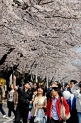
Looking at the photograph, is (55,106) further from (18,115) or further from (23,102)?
(18,115)

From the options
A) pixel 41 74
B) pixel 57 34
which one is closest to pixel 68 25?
pixel 57 34

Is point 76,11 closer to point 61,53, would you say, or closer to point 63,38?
point 63,38

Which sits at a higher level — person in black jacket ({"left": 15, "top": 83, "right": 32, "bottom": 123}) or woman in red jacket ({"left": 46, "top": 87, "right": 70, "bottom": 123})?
woman in red jacket ({"left": 46, "top": 87, "right": 70, "bottom": 123})

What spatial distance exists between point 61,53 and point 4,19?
51.4 feet

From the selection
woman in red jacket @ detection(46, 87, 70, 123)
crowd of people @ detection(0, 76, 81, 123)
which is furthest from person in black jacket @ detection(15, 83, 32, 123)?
woman in red jacket @ detection(46, 87, 70, 123)

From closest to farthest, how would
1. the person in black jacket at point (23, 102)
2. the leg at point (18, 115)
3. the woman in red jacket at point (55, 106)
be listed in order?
1. the woman in red jacket at point (55, 106)
2. the person in black jacket at point (23, 102)
3. the leg at point (18, 115)

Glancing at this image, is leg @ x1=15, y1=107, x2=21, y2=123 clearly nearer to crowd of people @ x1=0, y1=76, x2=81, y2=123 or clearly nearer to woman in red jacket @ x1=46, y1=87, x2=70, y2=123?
crowd of people @ x1=0, y1=76, x2=81, y2=123

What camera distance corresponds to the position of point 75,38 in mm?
26328

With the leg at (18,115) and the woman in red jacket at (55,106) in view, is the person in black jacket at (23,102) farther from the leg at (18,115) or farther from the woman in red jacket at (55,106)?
the woman in red jacket at (55,106)

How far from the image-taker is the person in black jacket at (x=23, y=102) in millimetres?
12609

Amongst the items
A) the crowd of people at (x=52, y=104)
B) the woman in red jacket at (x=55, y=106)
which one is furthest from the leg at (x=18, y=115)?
the woman in red jacket at (x=55, y=106)

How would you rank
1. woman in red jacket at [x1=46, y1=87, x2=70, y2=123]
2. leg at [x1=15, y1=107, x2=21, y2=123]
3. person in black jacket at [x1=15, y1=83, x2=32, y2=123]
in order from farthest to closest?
leg at [x1=15, y1=107, x2=21, y2=123], person in black jacket at [x1=15, y1=83, x2=32, y2=123], woman in red jacket at [x1=46, y1=87, x2=70, y2=123]

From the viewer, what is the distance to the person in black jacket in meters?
12.6

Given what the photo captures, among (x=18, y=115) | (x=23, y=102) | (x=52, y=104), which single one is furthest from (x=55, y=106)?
(x=18, y=115)
